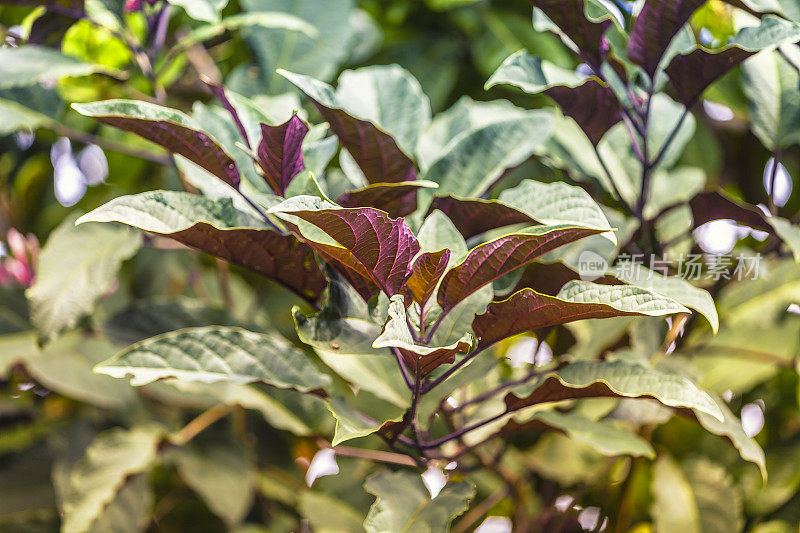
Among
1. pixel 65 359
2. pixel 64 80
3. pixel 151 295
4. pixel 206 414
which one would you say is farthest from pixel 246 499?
pixel 64 80

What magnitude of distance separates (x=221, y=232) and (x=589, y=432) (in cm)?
36

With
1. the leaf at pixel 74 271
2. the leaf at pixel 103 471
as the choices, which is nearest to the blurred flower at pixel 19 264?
the leaf at pixel 74 271

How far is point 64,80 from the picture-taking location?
2.97 feet

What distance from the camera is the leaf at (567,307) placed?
427 mm

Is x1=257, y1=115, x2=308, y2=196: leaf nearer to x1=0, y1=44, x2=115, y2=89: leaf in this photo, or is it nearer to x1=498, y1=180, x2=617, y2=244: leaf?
x1=498, y1=180, x2=617, y2=244: leaf

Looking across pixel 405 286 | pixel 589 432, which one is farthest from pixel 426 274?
pixel 589 432

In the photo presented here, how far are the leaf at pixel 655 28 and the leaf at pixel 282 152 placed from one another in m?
0.30

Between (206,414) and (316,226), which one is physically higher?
(316,226)

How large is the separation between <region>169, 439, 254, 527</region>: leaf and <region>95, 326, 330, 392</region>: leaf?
0.27 meters

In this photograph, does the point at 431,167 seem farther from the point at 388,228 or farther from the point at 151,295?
the point at 151,295

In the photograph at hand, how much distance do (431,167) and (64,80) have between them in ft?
1.97

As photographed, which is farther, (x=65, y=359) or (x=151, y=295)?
(x=151, y=295)

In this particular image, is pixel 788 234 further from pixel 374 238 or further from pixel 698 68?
pixel 374 238

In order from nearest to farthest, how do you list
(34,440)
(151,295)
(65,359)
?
(65,359) < (34,440) < (151,295)
